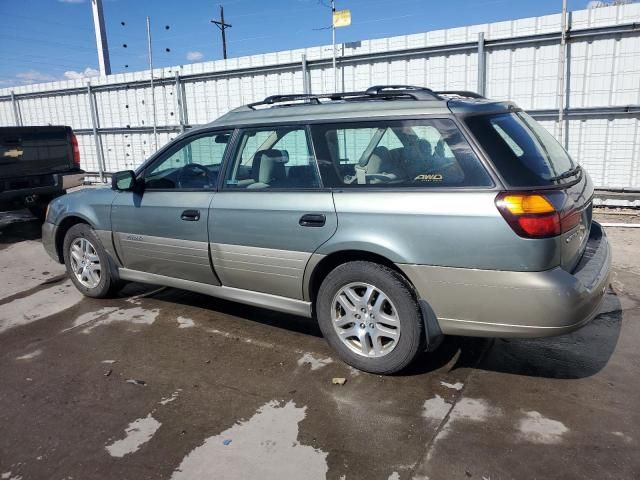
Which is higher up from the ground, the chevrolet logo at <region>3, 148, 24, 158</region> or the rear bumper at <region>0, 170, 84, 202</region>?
the chevrolet logo at <region>3, 148, 24, 158</region>

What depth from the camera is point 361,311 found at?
3371 mm

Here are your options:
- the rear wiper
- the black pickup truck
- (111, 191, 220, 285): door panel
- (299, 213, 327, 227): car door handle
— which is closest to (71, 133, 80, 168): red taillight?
the black pickup truck

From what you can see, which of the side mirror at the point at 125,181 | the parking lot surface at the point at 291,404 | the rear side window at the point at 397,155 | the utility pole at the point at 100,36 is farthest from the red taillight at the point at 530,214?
the utility pole at the point at 100,36

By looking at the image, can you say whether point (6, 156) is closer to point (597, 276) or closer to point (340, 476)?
point (340, 476)

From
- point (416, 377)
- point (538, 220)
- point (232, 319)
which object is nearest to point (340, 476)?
point (416, 377)

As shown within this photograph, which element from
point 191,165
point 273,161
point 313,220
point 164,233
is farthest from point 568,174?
point 164,233

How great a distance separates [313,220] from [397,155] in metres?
0.68

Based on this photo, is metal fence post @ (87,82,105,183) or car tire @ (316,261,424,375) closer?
car tire @ (316,261,424,375)

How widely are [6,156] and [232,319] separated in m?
5.49

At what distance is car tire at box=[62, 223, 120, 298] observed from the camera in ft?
15.8

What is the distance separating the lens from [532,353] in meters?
3.67

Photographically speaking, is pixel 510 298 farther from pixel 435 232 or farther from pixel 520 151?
pixel 520 151

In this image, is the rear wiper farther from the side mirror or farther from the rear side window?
the side mirror

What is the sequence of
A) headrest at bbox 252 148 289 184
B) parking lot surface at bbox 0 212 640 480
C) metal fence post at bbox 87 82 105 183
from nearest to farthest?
parking lot surface at bbox 0 212 640 480 < headrest at bbox 252 148 289 184 < metal fence post at bbox 87 82 105 183
